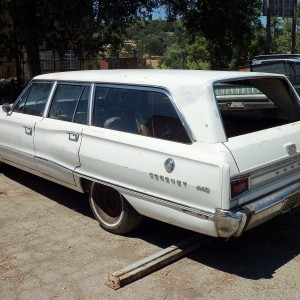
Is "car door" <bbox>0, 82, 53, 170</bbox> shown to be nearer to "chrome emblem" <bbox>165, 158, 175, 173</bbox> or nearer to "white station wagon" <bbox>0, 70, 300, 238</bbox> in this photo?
"white station wagon" <bbox>0, 70, 300, 238</bbox>

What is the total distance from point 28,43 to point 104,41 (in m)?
2.37

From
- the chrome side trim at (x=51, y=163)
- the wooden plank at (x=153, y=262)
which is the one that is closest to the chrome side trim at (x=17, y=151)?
the chrome side trim at (x=51, y=163)

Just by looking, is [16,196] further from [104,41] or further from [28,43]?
[104,41]

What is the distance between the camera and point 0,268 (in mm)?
3869

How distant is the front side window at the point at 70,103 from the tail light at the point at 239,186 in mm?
1812

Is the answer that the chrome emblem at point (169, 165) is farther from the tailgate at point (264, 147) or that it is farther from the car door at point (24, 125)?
the car door at point (24, 125)

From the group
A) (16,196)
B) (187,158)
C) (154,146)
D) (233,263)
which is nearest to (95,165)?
(154,146)

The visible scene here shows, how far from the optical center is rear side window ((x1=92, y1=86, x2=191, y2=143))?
3.84 metres

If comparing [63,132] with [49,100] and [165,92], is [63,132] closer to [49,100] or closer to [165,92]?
[49,100]

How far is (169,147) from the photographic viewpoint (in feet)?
12.2

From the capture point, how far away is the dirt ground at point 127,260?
11.4 ft

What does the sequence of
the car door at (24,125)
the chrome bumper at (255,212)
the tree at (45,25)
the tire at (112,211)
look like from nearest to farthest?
the chrome bumper at (255,212) < the tire at (112,211) < the car door at (24,125) < the tree at (45,25)

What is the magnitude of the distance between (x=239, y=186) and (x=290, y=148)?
753mm


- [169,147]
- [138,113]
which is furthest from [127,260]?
[138,113]
